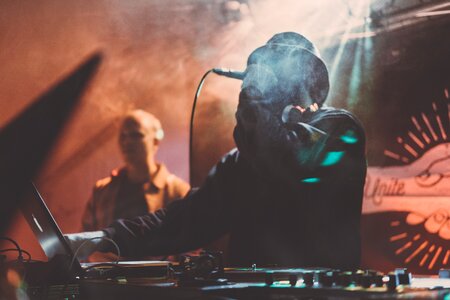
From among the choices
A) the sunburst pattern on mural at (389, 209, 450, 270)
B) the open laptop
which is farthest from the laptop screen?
the sunburst pattern on mural at (389, 209, 450, 270)

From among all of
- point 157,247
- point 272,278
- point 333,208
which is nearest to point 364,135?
point 333,208

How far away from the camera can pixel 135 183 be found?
3.11 m

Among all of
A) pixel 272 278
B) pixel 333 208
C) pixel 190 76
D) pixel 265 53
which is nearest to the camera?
pixel 272 278

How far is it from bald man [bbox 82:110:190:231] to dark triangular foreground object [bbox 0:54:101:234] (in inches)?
13.0

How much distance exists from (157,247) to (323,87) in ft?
3.68

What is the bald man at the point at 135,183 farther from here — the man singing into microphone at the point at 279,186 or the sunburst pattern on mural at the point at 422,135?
the sunburst pattern on mural at the point at 422,135

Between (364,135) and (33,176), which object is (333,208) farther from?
(33,176)

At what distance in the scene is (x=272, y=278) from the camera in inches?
76.9

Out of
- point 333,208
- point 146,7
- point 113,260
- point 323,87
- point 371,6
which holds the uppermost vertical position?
point 146,7

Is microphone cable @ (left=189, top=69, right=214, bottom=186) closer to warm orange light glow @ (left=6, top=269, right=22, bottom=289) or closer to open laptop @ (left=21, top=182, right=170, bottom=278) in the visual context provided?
open laptop @ (left=21, top=182, right=170, bottom=278)

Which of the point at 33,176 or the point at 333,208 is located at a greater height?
the point at 33,176

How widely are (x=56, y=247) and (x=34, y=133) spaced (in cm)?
106

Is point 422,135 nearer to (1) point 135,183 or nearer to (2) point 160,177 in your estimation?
(2) point 160,177

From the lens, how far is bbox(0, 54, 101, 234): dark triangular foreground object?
3172 mm
